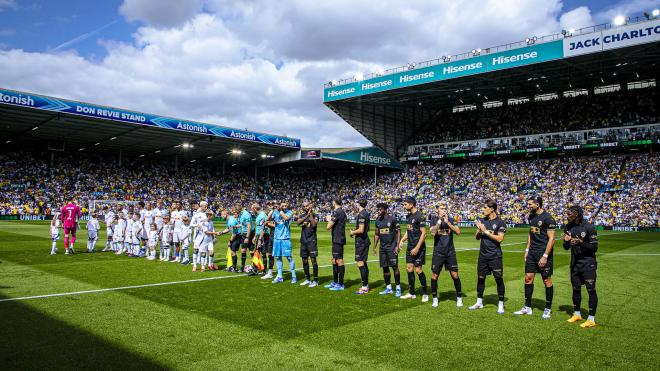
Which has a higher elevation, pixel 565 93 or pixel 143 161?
pixel 565 93

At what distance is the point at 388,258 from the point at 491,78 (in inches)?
1653

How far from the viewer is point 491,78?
46.1 metres

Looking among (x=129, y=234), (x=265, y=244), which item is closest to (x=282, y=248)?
(x=265, y=244)

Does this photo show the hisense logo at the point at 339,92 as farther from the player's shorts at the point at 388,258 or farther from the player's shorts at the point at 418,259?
the player's shorts at the point at 418,259

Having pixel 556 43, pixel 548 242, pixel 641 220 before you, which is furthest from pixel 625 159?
pixel 548 242

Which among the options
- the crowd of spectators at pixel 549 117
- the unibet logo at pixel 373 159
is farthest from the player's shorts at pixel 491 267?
the crowd of spectators at pixel 549 117

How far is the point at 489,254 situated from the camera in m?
8.55

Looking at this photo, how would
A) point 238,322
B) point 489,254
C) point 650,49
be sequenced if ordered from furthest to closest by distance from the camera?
point 650,49 < point 489,254 < point 238,322

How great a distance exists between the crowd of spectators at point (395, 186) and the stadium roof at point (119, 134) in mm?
2762

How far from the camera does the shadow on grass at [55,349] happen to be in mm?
5398

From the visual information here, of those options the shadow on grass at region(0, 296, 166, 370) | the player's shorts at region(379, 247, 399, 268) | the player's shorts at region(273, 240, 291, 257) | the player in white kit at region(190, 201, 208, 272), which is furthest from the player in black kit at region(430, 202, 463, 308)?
the player in white kit at region(190, 201, 208, 272)

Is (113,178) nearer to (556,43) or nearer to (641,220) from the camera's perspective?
(556,43)

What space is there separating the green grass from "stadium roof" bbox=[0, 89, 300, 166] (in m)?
28.0

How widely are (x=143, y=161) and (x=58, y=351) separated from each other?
2124 inches
